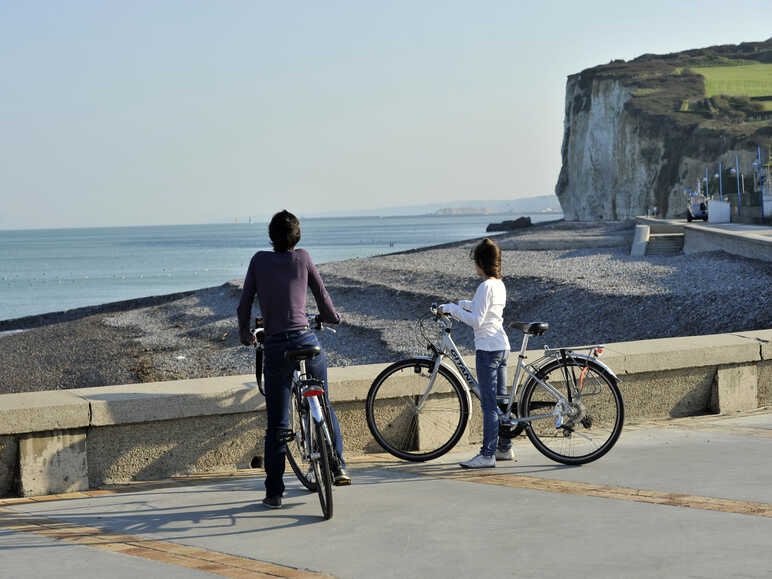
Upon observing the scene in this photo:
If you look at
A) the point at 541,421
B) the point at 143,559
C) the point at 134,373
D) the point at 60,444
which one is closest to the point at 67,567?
the point at 143,559

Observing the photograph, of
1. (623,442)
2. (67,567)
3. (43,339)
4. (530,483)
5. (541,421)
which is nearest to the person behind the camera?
(67,567)

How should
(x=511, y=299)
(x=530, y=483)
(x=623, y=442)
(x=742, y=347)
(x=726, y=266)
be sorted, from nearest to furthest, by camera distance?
(x=530, y=483) → (x=623, y=442) → (x=742, y=347) → (x=726, y=266) → (x=511, y=299)

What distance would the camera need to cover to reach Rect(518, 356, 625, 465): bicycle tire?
7.13 m

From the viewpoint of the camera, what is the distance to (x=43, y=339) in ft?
120

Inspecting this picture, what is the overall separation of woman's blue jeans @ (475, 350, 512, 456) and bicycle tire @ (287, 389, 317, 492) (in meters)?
1.35

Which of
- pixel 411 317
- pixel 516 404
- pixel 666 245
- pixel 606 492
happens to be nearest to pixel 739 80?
pixel 666 245

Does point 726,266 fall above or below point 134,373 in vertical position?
above

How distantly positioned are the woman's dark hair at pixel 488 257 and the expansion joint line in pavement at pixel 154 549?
3.03 metres

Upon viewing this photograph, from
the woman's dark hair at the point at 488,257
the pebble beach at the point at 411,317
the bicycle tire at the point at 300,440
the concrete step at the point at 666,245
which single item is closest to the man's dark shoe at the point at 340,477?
the bicycle tire at the point at 300,440

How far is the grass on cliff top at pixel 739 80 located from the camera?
12369 cm

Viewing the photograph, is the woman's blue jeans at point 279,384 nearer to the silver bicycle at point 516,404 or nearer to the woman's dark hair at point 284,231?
the woman's dark hair at point 284,231

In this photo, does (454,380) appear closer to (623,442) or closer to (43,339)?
(623,442)

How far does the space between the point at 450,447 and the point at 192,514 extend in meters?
2.20

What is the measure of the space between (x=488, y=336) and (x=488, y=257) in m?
0.57
